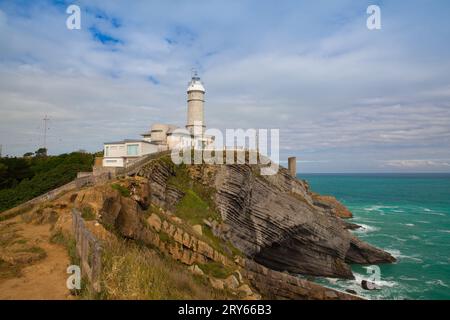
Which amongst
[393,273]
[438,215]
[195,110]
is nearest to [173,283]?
[393,273]

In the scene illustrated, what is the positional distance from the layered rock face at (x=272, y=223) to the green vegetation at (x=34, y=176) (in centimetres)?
1259

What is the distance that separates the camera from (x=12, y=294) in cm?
721

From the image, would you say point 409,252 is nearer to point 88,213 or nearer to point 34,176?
point 88,213

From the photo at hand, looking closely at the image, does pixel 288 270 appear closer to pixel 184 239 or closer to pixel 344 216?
pixel 184 239

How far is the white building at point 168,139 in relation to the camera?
96.3 ft

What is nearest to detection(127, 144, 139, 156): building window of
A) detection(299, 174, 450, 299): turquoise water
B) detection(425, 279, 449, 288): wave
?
detection(299, 174, 450, 299): turquoise water

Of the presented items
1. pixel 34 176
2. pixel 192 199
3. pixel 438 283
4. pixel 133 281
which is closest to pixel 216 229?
pixel 192 199

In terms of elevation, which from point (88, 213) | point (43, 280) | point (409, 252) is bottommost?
point (409, 252)

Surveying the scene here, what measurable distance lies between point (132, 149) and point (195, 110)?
42.7ft

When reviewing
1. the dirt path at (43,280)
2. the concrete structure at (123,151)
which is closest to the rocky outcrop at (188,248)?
the dirt path at (43,280)

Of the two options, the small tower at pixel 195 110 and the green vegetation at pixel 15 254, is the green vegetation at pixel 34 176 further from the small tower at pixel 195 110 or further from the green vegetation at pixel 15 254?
the green vegetation at pixel 15 254

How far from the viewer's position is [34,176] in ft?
114

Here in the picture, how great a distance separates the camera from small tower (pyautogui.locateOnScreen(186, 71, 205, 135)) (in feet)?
129

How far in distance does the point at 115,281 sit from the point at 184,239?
12.1 meters
